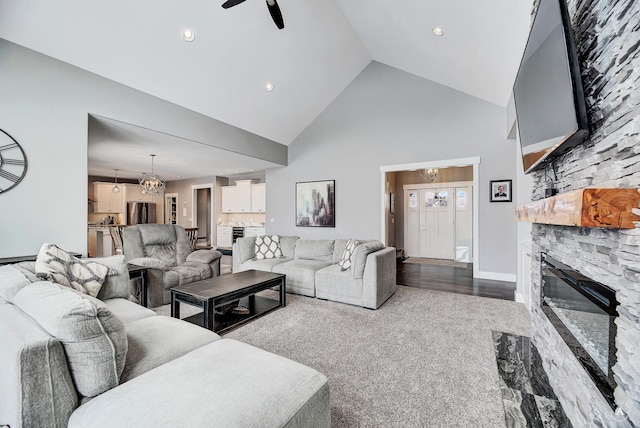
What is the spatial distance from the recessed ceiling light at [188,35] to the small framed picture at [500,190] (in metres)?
4.99

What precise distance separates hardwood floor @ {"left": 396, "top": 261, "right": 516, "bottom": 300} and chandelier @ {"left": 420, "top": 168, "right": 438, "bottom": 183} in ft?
7.17

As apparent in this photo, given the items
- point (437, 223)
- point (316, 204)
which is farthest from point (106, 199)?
point (437, 223)

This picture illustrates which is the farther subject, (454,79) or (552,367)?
(454,79)

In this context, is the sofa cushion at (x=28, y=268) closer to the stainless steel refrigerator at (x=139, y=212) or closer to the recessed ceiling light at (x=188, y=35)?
the recessed ceiling light at (x=188, y=35)

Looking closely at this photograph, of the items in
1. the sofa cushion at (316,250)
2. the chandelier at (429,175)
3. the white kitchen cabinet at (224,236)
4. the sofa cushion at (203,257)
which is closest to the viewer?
the sofa cushion at (203,257)

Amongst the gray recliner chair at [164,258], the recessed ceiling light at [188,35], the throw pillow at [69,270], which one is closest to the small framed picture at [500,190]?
the gray recliner chair at [164,258]

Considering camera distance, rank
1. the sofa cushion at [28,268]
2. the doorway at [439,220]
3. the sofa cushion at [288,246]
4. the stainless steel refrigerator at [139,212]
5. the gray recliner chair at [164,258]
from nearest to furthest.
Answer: the sofa cushion at [28,268] → the gray recliner chair at [164,258] → the sofa cushion at [288,246] → the doorway at [439,220] → the stainless steel refrigerator at [139,212]

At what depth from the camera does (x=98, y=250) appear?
6.95 metres

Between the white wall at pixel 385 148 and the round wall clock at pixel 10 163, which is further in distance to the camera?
the white wall at pixel 385 148

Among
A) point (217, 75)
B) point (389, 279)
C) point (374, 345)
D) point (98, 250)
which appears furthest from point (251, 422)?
point (98, 250)

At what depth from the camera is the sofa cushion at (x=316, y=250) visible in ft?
15.5

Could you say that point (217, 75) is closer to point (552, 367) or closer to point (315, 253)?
point (315, 253)

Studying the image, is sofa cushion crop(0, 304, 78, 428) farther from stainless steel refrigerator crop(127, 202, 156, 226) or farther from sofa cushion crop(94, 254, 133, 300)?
stainless steel refrigerator crop(127, 202, 156, 226)

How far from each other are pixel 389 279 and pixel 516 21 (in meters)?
3.08
